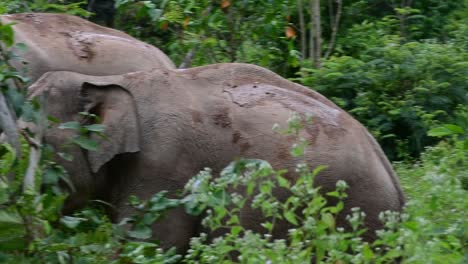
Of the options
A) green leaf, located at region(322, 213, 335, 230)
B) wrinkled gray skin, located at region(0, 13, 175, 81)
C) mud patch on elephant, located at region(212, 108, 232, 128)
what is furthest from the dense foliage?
wrinkled gray skin, located at region(0, 13, 175, 81)

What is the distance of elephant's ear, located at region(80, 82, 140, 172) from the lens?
5492 mm

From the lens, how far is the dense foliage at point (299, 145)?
13.3 ft

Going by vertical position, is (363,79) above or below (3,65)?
below

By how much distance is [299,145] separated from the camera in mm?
4312

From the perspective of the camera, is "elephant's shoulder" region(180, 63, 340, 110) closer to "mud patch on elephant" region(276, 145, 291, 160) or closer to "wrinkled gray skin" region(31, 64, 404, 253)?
"wrinkled gray skin" region(31, 64, 404, 253)

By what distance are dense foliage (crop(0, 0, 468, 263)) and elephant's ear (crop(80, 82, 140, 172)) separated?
27 centimetres

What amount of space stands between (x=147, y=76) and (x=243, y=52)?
2.83 m

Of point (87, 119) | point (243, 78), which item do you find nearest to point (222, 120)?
point (243, 78)

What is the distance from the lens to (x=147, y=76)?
5766mm

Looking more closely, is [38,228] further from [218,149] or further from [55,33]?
[55,33]

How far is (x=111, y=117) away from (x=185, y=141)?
1.21ft

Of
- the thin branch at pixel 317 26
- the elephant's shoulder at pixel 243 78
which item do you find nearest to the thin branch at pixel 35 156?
the elephant's shoulder at pixel 243 78

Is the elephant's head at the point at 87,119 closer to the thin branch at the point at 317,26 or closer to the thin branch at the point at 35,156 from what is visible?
the thin branch at the point at 35,156

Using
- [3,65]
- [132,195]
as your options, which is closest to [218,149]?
[132,195]
